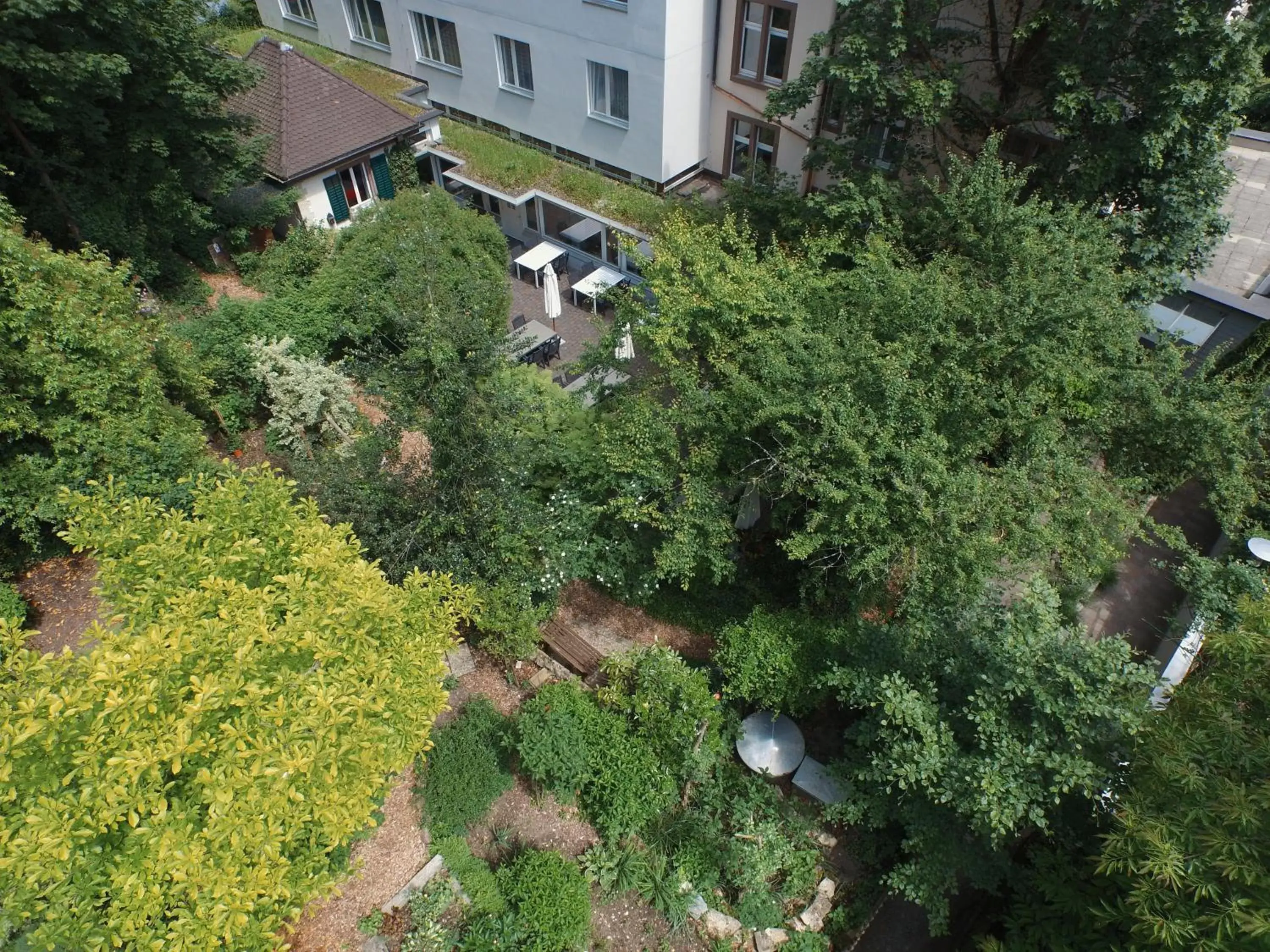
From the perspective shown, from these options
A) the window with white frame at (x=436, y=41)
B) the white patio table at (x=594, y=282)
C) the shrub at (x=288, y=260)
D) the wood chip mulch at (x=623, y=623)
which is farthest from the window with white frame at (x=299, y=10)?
the wood chip mulch at (x=623, y=623)

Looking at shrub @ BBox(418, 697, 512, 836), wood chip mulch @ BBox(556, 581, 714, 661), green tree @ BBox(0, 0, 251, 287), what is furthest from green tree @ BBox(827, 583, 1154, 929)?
green tree @ BBox(0, 0, 251, 287)

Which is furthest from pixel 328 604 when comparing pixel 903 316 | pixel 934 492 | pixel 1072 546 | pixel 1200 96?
pixel 1200 96

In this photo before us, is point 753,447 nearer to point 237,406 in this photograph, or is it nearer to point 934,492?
point 934,492

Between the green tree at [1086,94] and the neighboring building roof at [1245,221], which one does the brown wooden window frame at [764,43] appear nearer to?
the green tree at [1086,94]

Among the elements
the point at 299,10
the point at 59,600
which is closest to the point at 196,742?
the point at 59,600

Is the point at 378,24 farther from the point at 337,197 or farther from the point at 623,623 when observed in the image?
the point at 623,623

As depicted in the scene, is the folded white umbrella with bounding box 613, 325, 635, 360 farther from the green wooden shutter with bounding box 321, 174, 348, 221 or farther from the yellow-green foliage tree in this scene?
the green wooden shutter with bounding box 321, 174, 348, 221
